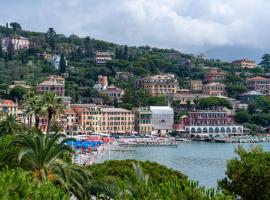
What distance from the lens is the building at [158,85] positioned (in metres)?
173

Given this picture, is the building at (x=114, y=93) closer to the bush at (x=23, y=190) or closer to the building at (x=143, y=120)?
the building at (x=143, y=120)

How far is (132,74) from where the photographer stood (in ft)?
609

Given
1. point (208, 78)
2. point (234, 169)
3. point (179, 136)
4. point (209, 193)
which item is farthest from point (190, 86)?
point (209, 193)

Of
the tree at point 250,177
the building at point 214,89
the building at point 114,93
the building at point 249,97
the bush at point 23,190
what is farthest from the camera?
the building at point 214,89

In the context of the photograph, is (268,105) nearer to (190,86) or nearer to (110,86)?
(190,86)

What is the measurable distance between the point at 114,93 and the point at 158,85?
1469cm

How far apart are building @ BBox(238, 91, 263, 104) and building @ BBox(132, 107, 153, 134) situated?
130 ft

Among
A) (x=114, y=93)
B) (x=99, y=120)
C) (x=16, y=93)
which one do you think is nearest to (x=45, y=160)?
(x=99, y=120)

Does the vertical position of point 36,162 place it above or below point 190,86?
below

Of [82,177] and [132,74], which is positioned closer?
[82,177]

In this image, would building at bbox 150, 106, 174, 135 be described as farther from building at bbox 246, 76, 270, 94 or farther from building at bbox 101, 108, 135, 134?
building at bbox 246, 76, 270, 94

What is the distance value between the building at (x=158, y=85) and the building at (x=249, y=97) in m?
18.7

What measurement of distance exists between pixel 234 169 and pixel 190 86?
161 meters

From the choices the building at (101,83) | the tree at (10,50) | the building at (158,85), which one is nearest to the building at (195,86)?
the building at (158,85)
